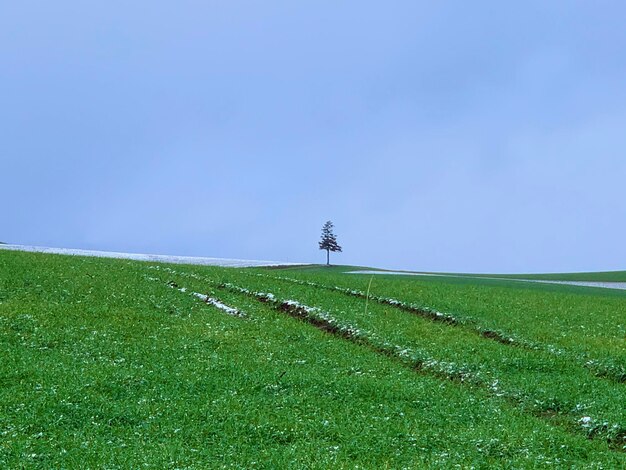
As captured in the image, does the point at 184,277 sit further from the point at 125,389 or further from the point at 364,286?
the point at 125,389

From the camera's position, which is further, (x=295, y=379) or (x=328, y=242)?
(x=328, y=242)

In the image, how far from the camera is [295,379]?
20359 millimetres

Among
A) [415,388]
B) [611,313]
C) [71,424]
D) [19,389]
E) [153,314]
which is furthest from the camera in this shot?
[611,313]

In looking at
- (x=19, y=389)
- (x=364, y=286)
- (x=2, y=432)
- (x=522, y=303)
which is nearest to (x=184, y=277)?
(x=364, y=286)

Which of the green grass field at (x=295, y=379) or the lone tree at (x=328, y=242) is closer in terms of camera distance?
the green grass field at (x=295, y=379)

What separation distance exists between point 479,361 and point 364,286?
62.6 ft

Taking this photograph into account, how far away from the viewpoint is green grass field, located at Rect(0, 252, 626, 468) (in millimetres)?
14562

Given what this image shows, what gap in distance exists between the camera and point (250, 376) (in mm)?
20469

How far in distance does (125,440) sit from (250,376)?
20.3 feet

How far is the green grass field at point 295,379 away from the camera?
14562 mm

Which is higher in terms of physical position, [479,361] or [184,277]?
[184,277]

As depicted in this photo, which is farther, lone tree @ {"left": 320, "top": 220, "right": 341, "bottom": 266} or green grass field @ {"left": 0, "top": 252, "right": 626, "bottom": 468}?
lone tree @ {"left": 320, "top": 220, "right": 341, "bottom": 266}

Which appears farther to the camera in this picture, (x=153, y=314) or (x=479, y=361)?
(x=153, y=314)

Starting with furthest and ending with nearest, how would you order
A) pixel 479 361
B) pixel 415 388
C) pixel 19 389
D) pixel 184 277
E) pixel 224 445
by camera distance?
1. pixel 184 277
2. pixel 479 361
3. pixel 415 388
4. pixel 19 389
5. pixel 224 445
